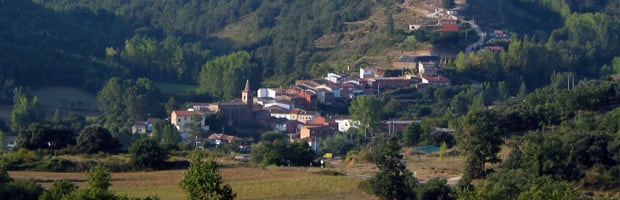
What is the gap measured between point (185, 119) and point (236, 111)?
3921 mm

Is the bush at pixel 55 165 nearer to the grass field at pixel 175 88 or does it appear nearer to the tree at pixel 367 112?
the tree at pixel 367 112

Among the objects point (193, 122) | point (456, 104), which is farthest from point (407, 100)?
point (193, 122)

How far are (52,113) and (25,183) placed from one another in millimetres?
40682

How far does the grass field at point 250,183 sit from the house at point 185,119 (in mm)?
28529

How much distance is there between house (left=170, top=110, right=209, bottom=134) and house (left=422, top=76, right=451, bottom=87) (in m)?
13.2

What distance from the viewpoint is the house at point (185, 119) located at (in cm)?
7056

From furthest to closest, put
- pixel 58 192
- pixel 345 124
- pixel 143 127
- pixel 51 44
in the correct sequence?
pixel 51 44 → pixel 345 124 → pixel 143 127 → pixel 58 192

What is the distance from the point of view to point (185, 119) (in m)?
71.4

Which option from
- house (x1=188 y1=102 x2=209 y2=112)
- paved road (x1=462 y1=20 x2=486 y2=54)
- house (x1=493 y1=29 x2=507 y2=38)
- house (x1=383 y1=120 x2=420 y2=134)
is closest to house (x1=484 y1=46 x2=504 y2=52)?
paved road (x1=462 y1=20 x2=486 y2=54)

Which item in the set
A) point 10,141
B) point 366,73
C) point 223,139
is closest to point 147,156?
point 10,141

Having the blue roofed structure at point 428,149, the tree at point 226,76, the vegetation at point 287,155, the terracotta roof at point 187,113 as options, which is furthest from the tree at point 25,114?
the blue roofed structure at point 428,149

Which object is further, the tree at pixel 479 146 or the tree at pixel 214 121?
the tree at pixel 214 121

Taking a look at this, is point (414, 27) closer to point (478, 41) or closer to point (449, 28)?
point (449, 28)

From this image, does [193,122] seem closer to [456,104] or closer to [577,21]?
[456,104]
